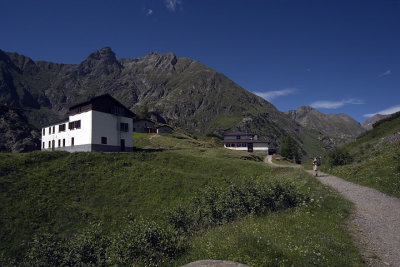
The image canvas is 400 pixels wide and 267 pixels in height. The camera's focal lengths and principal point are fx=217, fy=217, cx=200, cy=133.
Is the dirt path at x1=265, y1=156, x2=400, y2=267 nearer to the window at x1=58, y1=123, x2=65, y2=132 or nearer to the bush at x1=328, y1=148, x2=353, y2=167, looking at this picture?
the bush at x1=328, y1=148, x2=353, y2=167

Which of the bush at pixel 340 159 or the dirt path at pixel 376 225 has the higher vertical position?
the bush at pixel 340 159

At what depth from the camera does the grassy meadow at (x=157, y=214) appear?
8.59 m

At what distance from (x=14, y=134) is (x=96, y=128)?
67.8 meters

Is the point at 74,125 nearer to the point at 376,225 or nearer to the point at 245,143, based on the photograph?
the point at 376,225

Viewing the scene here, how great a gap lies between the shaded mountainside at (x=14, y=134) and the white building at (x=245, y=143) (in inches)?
3148

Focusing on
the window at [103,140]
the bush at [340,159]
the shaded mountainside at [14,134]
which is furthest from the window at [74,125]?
the bush at [340,159]

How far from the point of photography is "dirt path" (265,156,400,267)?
812 cm

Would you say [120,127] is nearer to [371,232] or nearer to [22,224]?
[22,224]

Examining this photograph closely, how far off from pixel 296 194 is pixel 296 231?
17.6 ft

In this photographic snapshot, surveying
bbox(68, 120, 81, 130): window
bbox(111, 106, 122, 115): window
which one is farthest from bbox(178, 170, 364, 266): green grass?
bbox(68, 120, 81, 130): window

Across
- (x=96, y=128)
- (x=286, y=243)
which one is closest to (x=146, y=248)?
(x=286, y=243)

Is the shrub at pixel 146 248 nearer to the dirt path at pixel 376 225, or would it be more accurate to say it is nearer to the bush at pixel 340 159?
the dirt path at pixel 376 225

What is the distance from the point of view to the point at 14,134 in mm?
86438

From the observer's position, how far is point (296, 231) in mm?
9883
